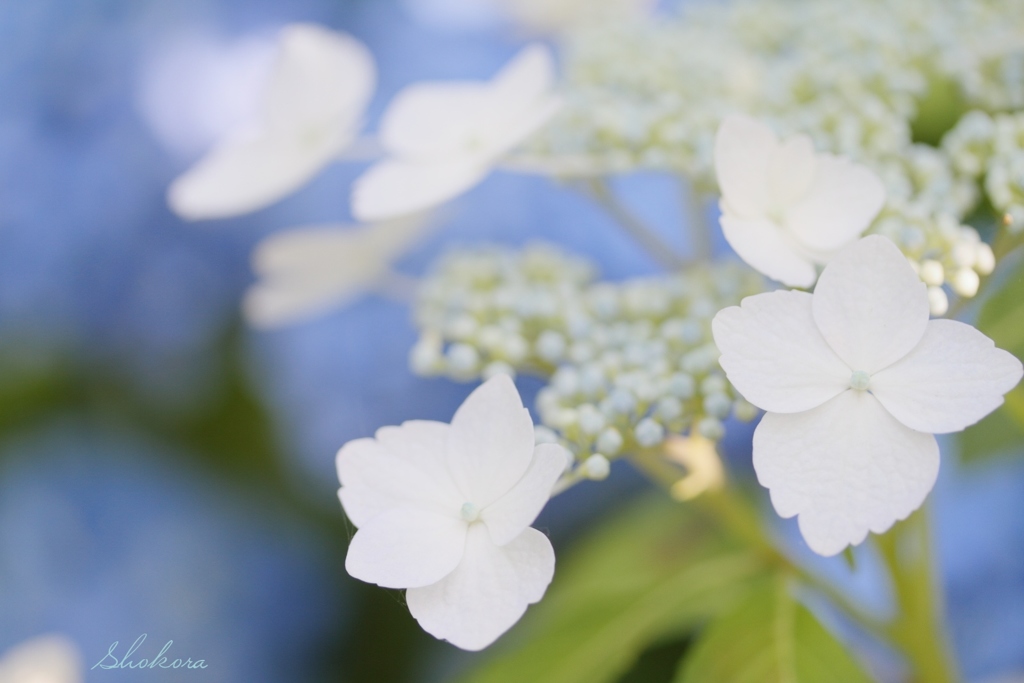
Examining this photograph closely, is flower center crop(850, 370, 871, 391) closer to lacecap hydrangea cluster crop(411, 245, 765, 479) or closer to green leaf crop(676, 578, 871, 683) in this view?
lacecap hydrangea cluster crop(411, 245, 765, 479)

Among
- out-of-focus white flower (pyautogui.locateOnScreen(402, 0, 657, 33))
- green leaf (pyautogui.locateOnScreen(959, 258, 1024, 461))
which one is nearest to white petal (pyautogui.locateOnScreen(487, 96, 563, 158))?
green leaf (pyautogui.locateOnScreen(959, 258, 1024, 461))

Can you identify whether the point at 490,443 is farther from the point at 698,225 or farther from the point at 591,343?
the point at 698,225

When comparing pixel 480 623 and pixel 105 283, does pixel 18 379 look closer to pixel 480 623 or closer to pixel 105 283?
pixel 105 283

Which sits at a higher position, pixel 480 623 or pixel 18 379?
pixel 480 623

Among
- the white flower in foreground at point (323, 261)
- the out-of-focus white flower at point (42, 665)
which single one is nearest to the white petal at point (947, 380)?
the white flower in foreground at point (323, 261)

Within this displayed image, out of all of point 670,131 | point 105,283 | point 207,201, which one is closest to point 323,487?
point 105,283

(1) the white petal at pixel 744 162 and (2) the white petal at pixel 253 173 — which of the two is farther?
(2) the white petal at pixel 253 173

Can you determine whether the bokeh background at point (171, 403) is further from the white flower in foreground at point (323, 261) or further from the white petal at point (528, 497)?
the white petal at point (528, 497)
